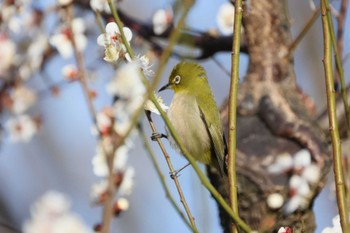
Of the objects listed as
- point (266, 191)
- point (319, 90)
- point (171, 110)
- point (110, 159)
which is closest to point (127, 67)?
point (110, 159)

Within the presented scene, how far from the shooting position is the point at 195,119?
80.4 inches

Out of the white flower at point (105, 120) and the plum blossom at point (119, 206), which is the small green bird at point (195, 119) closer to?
the white flower at point (105, 120)

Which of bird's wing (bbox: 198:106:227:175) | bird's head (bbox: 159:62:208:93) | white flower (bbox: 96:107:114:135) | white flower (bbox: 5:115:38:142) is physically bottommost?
bird's wing (bbox: 198:106:227:175)

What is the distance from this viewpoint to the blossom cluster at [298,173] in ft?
6.64

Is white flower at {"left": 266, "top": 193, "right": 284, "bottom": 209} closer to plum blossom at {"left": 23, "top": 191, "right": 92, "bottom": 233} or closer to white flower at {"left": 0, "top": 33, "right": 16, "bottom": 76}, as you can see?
white flower at {"left": 0, "top": 33, "right": 16, "bottom": 76}

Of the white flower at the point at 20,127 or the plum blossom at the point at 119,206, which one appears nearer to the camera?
the plum blossom at the point at 119,206

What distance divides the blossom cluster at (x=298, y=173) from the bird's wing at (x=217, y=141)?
0.22 meters

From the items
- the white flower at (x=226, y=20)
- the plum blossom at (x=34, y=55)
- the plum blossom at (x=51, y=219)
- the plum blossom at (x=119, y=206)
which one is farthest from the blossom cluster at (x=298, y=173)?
the plum blossom at (x=51, y=219)

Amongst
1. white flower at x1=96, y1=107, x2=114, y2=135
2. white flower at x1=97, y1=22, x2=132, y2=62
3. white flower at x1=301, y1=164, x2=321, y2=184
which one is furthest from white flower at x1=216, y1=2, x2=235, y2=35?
white flower at x1=97, y1=22, x2=132, y2=62

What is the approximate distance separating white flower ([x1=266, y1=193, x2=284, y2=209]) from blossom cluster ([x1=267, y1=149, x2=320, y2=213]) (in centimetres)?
2

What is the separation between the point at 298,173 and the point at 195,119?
36cm

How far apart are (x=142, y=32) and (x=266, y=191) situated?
2.80 feet

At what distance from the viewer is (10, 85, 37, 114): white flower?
2.91 m

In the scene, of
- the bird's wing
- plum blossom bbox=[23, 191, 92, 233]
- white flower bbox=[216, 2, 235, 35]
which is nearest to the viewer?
plum blossom bbox=[23, 191, 92, 233]
